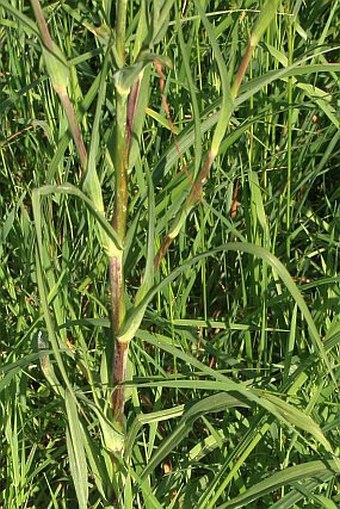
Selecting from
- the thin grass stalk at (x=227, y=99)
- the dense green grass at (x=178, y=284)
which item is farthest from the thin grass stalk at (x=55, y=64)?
the thin grass stalk at (x=227, y=99)

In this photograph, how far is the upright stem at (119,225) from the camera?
0.94 meters

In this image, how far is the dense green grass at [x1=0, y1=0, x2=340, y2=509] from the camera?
1.06 metres

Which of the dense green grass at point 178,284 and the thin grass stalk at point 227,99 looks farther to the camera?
the dense green grass at point 178,284

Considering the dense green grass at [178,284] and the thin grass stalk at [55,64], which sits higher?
the thin grass stalk at [55,64]

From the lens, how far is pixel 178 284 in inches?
55.4

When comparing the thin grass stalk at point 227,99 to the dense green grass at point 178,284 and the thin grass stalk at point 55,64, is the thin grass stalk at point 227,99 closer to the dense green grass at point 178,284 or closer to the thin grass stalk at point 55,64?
the dense green grass at point 178,284

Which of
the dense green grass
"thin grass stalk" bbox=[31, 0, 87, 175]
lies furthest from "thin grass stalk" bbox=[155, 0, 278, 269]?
"thin grass stalk" bbox=[31, 0, 87, 175]

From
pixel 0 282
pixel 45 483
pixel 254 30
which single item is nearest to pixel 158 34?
pixel 254 30

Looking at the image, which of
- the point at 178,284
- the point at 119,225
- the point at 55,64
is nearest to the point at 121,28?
the point at 55,64

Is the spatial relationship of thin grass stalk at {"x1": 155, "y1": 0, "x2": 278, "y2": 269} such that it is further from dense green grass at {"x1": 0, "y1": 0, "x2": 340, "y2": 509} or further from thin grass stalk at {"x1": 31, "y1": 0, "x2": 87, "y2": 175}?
thin grass stalk at {"x1": 31, "y1": 0, "x2": 87, "y2": 175}

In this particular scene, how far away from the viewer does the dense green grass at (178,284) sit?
1.06 m

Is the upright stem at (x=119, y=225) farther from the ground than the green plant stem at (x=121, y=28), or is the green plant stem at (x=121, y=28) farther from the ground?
the green plant stem at (x=121, y=28)

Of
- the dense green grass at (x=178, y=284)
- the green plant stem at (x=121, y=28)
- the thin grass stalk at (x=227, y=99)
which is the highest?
the green plant stem at (x=121, y=28)

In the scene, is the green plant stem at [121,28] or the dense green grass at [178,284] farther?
the dense green grass at [178,284]
